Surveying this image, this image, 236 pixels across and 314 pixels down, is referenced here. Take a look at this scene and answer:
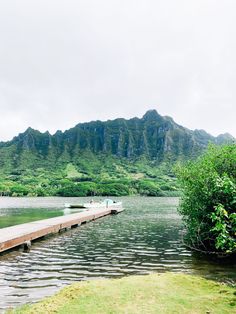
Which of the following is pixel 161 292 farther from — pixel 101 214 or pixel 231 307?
pixel 101 214

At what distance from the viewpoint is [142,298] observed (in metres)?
14.2

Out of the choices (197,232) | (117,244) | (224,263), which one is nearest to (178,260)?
(224,263)

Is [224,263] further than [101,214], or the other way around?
[101,214]

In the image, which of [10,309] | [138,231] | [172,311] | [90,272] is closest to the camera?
[172,311]

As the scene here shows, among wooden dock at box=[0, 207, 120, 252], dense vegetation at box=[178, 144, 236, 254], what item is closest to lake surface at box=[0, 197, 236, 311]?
wooden dock at box=[0, 207, 120, 252]

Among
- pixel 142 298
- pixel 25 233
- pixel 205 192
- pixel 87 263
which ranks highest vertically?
pixel 205 192

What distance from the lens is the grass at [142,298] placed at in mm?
12938

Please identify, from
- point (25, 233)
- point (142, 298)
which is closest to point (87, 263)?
point (25, 233)

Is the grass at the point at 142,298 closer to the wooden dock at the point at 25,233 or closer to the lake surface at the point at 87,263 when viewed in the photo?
the lake surface at the point at 87,263

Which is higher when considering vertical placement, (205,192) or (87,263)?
(205,192)

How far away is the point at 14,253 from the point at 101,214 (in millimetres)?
38555

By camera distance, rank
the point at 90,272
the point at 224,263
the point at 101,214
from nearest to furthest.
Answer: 1. the point at 90,272
2. the point at 224,263
3. the point at 101,214

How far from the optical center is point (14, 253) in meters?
28.2

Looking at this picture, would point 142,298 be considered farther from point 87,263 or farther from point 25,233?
point 25,233
